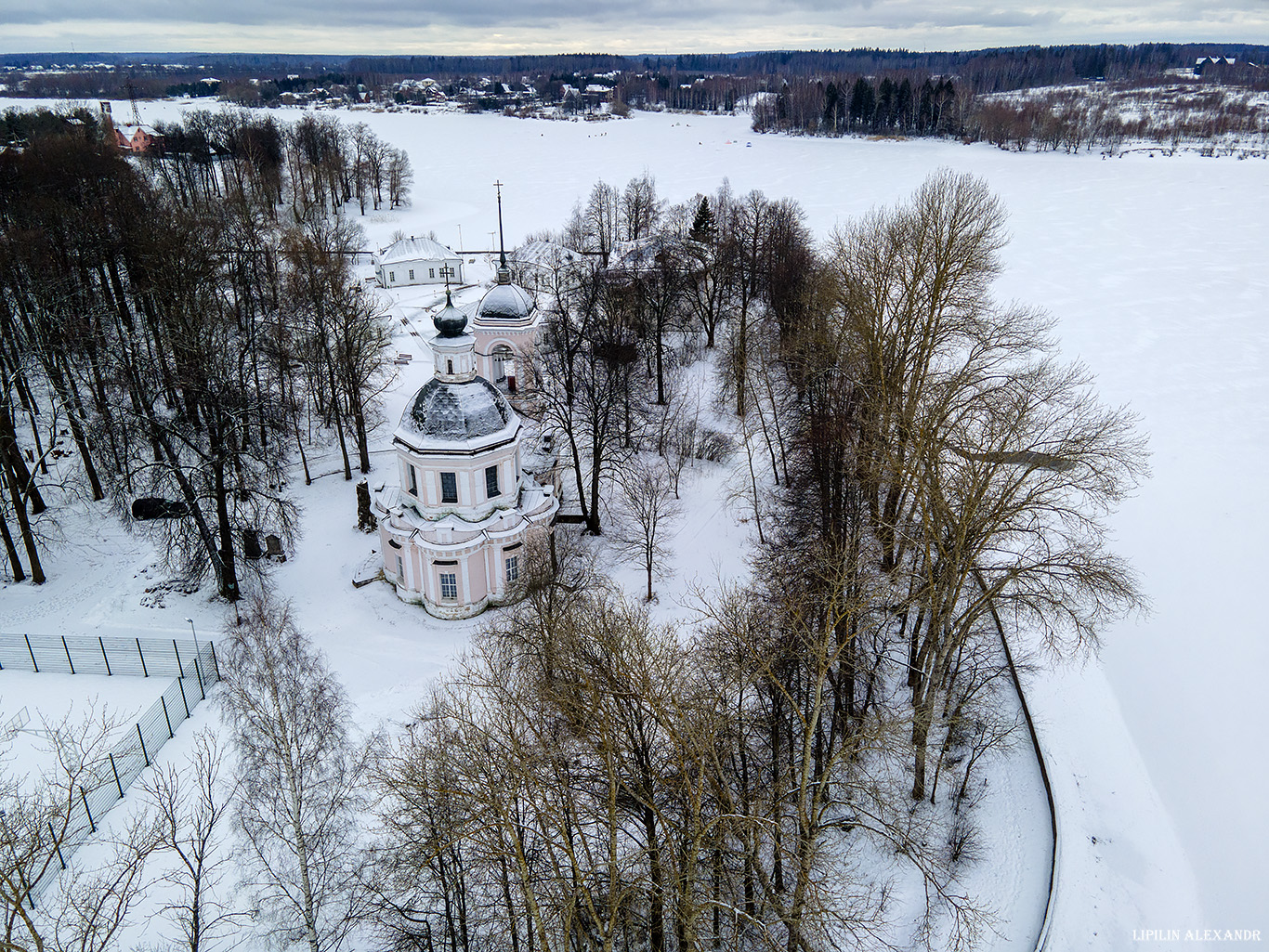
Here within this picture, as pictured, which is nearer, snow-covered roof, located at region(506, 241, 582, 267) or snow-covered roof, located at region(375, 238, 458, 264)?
snow-covered roof, located at region(506, 241, 582, 267)

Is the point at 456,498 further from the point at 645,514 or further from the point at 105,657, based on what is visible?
the point at 105,657

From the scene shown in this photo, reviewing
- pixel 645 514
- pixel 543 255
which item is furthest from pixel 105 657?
pixel 543 255

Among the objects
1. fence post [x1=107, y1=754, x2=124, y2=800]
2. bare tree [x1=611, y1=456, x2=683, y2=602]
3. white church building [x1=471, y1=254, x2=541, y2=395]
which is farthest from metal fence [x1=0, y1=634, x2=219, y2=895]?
white church building [x1=471, y1=254, x2=541, y2=395]

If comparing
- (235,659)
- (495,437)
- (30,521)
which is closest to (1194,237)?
(495,437)

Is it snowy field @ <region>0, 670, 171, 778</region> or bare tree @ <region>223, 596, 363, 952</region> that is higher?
bare tree @ <region>223, 596, 363, 952</region>

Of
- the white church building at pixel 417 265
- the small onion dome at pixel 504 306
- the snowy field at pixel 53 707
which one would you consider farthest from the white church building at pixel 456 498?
the white church building at pixel 417 265

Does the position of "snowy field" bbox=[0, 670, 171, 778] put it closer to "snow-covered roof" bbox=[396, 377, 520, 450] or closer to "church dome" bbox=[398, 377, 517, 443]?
"snow-covered roof" bbox=[396, 377, 520, 450]

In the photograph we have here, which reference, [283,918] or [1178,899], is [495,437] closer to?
[283,918]
